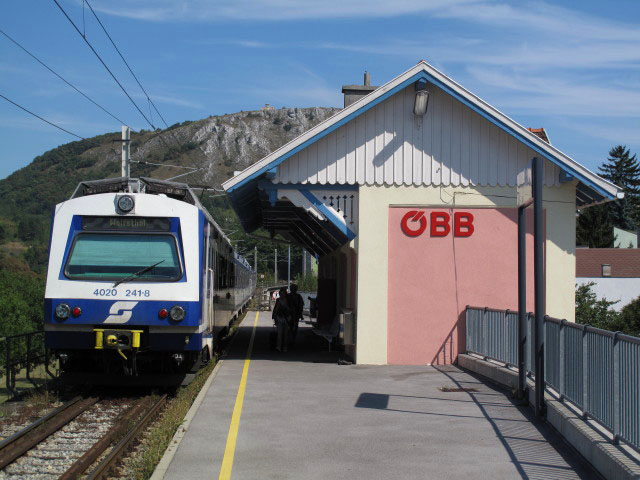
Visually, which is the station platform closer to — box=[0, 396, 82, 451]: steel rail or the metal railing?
the metal railing

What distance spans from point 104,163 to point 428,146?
159 metres

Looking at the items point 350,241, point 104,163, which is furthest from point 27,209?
point 350,241

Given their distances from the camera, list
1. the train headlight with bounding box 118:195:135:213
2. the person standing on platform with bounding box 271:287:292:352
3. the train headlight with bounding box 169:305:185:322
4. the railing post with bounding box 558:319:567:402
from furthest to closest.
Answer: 1. the person standing on platform with bounding box 271:287:292:352
2. the train headlight with bounding box 118:195:135:213
3. the train headlight with bounding box 169:305:185:322
4. the railing post with bounding box 558:319:567:402

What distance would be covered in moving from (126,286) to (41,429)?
280 cm

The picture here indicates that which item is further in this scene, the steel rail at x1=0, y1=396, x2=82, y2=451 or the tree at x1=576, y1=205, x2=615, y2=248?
the tree at x1=576, y1=205, x2=615, y2=248

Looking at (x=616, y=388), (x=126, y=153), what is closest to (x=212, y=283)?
(x=616, y=388)

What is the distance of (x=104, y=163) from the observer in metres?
168

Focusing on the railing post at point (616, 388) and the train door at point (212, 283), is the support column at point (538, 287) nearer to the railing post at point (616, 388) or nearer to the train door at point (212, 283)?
the railing post at point (616, 388)

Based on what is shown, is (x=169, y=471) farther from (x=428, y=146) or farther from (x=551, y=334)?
(x=428, y=146)

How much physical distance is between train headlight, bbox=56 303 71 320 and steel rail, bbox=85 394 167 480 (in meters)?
1.85

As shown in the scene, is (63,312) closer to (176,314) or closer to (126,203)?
(176,314)

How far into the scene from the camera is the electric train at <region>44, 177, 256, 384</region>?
11938 millimetres

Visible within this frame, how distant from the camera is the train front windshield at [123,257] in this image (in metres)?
12.2

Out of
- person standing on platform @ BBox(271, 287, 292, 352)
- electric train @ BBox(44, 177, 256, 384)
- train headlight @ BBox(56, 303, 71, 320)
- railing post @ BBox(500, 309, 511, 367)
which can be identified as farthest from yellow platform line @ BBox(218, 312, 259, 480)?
person standing on platform @ BBox(271, 287, 292, 352)
